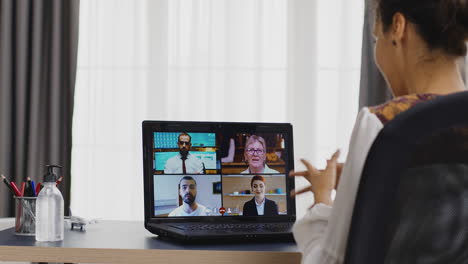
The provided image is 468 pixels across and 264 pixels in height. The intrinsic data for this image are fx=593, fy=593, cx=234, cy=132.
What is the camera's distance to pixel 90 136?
3260 millimetres

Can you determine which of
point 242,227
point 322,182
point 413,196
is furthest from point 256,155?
point 413,196

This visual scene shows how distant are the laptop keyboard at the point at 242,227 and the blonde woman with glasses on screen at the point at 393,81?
1.34 feet

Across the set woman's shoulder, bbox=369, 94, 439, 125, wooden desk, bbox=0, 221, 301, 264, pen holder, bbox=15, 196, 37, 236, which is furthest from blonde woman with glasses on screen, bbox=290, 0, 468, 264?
pen holder, bbox=15, 196, 37, 236

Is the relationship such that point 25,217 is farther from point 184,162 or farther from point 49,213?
point 184,162

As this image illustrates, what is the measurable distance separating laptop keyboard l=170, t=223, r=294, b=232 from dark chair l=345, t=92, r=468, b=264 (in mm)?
659

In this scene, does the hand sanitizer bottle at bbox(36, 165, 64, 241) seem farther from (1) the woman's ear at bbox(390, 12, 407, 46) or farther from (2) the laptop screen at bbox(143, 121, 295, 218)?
(1) the woman's ear at bbox(390, 12, 407, 46)

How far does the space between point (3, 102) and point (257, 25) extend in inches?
55.5

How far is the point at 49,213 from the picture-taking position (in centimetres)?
131

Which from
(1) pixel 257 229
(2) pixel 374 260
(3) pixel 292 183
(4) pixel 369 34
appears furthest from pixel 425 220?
(4) pixel 369 34

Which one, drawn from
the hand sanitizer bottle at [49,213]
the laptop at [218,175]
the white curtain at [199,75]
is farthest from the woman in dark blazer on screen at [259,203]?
the white curtain at [199,75]

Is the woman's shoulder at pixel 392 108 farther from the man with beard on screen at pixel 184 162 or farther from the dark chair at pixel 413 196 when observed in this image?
the man with beard on screen at pixel 184 162

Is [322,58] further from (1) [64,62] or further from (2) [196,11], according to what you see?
(1) [64,62]

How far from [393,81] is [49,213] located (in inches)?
31.2

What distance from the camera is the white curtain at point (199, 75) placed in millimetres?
3232
